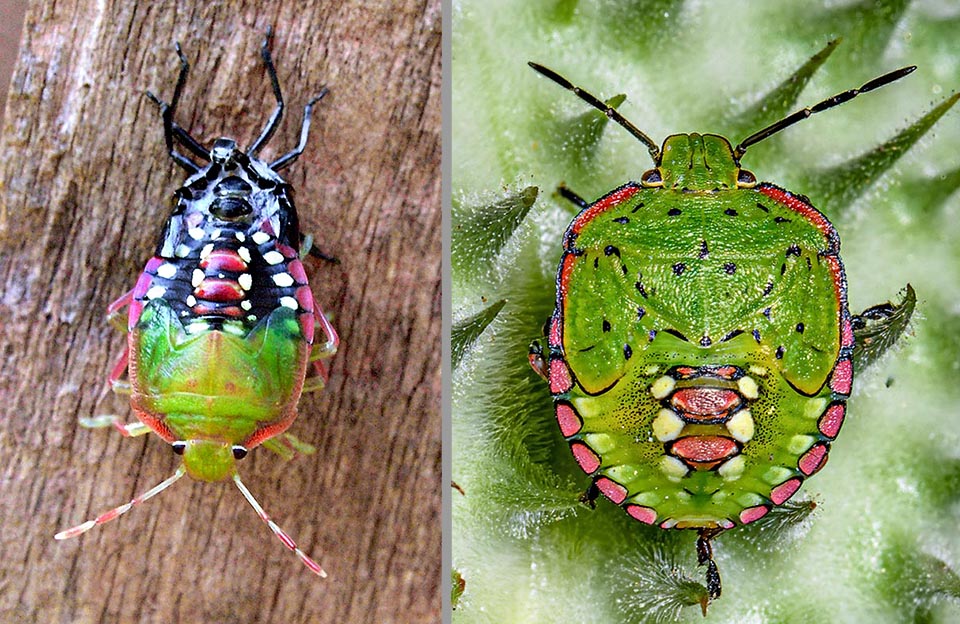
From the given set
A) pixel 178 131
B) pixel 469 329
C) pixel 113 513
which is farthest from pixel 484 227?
pixel 113 513

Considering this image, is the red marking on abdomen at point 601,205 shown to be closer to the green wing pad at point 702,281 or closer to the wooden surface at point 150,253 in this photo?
the green wing pad at point 702,281

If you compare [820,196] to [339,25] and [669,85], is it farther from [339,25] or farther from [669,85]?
[339,25]

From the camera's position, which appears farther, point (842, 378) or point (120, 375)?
point (120, 375)

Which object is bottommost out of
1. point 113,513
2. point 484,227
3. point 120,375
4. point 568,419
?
point 113,513

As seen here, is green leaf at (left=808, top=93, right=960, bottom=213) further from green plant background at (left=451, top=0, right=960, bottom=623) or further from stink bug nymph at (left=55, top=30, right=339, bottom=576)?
stink bug nymph at (left=55, top=30, right=339, bottom=576)

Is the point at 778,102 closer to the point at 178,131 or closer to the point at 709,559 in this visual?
the point at 709,559

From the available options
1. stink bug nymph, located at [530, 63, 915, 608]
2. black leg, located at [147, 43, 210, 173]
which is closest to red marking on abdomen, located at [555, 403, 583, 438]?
stink bug nymph, located at [530, 63, 915, 608]
